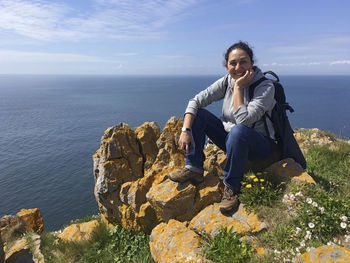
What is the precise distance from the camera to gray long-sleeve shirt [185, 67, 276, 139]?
15.9 ft

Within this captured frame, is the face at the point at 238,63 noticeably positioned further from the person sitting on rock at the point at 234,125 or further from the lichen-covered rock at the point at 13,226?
the lichen-covered rock at the point at 13,226

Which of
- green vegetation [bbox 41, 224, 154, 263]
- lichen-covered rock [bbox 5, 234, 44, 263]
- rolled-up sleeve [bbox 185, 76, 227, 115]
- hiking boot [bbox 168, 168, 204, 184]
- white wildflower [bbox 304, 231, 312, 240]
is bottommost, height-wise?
lichen-covered rock [bbox 5, 234, 44, 263]

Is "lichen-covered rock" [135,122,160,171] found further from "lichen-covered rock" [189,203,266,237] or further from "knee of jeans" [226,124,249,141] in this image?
"knee of jeans" [226,124,249,141]

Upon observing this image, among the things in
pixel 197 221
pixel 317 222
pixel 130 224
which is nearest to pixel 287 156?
pixel 317 222

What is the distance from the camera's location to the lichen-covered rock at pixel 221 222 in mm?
4746

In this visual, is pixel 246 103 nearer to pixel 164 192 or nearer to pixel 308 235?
pixel 308 235

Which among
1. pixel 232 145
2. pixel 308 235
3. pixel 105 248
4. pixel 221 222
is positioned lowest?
pixel 105 248

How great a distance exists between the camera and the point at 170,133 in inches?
345

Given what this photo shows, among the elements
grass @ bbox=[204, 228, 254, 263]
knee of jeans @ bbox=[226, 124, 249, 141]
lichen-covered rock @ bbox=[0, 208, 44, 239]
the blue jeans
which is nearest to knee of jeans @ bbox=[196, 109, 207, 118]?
the blue jeans

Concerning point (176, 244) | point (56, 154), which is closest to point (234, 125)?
point (176, 244)

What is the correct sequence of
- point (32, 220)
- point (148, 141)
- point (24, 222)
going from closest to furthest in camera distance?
point (148, 141), point (24, 222), point (32, 220)

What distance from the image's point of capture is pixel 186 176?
20.2 feet

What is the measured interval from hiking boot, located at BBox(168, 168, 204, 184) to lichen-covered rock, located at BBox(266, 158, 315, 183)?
192cm

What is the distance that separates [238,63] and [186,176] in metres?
3.32
